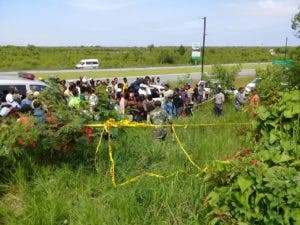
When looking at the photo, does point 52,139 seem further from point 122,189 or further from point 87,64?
point 87,64

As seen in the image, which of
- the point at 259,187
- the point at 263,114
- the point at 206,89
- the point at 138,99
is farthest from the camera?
the point at 206,89

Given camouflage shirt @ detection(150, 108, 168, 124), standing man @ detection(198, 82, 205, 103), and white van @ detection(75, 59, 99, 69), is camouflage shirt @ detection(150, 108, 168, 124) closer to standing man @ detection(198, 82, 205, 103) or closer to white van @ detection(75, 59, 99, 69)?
standing man @ detection(198, 82, 205, 103)

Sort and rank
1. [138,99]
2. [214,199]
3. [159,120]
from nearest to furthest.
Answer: [214,199]
[159,120]
[138,99]

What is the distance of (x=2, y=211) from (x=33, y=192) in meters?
0.46

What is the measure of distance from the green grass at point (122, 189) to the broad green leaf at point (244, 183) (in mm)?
778

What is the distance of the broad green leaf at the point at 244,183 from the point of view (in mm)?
4609

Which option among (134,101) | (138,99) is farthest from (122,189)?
(138,99)

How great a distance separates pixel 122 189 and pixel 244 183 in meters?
1.96

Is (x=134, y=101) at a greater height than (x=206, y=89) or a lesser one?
greater

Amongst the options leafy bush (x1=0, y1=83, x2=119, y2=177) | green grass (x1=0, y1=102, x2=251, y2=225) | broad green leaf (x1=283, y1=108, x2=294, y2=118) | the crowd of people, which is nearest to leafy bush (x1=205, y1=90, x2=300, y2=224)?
broad green leaf (x1=283, y1=108, x2=294, y2=118)

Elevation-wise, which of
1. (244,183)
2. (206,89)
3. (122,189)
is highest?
(244,183)

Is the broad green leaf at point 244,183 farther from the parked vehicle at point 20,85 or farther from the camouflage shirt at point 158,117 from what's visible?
the parked vehicle at point 20,85

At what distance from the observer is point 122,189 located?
6.15 m

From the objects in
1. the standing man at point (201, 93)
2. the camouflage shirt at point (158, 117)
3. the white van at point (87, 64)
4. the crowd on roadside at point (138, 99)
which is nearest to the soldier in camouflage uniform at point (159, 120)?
the camouflage shirt at point (158, 117)
